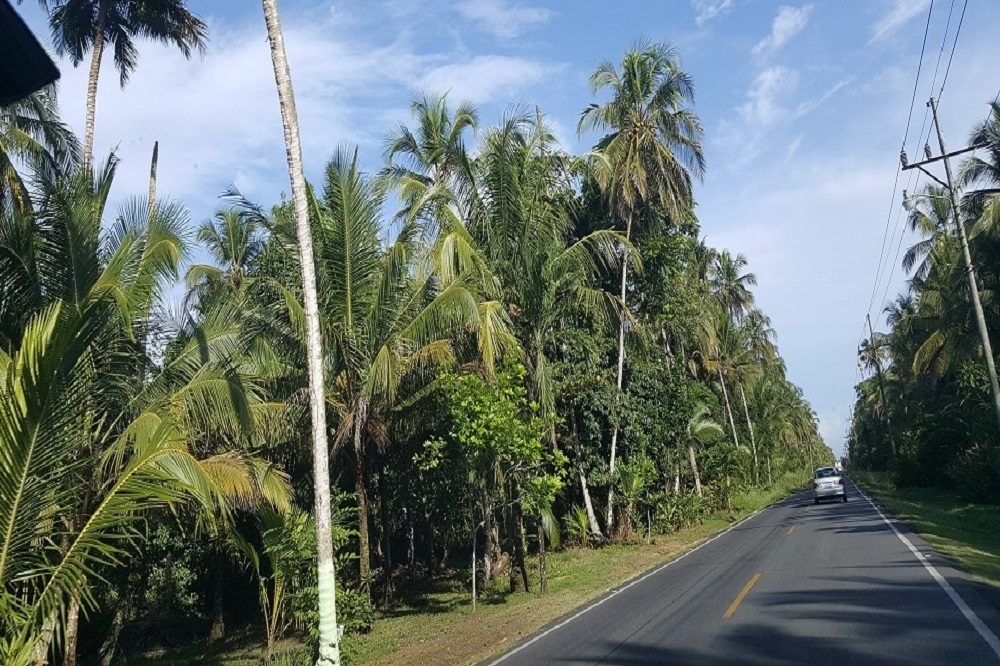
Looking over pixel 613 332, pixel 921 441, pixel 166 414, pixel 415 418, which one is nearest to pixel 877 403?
pixel 921 441

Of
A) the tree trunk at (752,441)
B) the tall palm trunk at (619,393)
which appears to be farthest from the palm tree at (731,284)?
the tall palm trunk at (619,393)

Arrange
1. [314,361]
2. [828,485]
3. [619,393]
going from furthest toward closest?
[828,485] → [619,393] → [314,361]

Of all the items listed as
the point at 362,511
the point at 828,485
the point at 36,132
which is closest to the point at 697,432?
the point at 828,485

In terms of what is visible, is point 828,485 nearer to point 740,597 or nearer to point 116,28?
point 740,597

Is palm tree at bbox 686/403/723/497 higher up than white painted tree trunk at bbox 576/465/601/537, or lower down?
higher up

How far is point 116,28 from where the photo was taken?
2014cm

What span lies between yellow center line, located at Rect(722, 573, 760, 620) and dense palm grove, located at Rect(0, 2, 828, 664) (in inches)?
167

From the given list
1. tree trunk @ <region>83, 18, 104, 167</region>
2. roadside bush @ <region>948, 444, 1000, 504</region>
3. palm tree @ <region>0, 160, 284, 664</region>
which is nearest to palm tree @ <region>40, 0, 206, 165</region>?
tree trunk @ <region>83, 18, 104, 167</region>

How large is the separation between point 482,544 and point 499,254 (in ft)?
31.3

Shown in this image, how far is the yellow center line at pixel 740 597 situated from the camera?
1081 centimetres

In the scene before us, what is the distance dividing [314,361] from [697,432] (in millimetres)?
25743

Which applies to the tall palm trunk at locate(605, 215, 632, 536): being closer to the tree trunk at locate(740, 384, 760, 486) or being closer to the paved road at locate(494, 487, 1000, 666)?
the paved road at locate(494, 487, 1000, 666)

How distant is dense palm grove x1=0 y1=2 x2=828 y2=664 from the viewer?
866 cm

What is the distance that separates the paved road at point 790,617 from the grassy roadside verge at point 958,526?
532mm
